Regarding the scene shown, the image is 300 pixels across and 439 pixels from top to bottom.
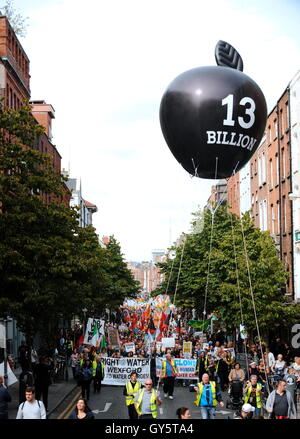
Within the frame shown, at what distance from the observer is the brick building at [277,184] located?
4219 centimetres

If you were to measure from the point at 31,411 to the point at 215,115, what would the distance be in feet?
21.1

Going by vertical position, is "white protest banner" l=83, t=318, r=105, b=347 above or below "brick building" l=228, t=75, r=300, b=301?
below

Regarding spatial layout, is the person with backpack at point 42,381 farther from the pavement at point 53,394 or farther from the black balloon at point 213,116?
the black balloon at point 213,116

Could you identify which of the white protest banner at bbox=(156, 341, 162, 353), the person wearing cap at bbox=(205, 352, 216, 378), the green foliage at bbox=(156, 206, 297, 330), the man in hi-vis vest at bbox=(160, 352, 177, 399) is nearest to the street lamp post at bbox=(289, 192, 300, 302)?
the green foliage at bbox=(156, 206, 297, 330)

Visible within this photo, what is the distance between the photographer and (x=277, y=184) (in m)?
45.8

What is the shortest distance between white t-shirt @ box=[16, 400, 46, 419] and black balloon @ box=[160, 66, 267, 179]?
5.73m

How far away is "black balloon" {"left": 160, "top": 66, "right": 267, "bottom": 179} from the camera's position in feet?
47.8

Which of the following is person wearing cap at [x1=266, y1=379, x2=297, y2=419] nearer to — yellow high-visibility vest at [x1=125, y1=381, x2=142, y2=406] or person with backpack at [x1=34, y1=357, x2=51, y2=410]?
yellow high-visibility vest at [x1=125, y1=381, x2=142, y2=406]

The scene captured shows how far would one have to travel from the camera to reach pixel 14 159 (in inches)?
943

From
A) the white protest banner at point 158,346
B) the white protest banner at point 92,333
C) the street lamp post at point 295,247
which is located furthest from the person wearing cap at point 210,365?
the street lamp post at point 295,247

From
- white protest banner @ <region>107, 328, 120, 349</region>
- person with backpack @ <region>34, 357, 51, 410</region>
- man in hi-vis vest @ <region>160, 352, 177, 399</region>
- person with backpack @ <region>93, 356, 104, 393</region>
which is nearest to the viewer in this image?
person with backpack @ <region>34, 357, 51, 410</region>

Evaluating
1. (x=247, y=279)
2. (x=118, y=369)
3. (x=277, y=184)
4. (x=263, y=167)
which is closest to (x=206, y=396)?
(x=118, y=369)

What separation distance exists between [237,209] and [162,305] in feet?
100

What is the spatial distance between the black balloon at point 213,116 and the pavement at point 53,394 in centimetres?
892
